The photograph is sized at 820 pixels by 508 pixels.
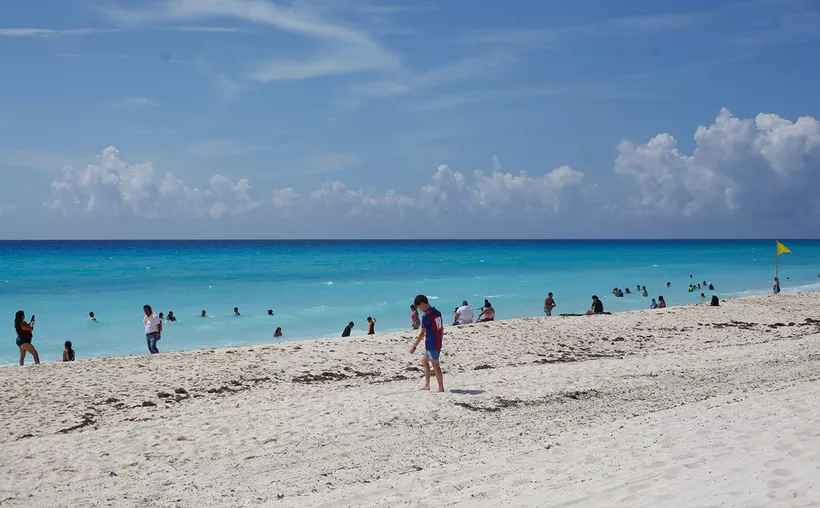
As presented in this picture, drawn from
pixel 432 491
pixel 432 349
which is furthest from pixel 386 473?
pixel 432 349

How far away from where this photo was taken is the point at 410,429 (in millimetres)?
9906

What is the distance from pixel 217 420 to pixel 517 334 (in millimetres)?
10907

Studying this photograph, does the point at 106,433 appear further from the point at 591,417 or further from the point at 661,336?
the point at 661,336

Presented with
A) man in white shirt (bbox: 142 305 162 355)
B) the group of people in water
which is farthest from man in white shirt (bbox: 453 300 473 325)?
man in white shirt (bbox: 142 305 162 355)

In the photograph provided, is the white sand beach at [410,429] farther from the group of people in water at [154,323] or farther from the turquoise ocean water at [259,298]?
the turquoise ocean water at [259,298]

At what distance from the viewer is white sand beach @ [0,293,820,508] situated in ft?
22.6

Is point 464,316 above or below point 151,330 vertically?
below

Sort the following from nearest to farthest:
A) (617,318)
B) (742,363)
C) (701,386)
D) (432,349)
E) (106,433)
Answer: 1. (106,433)
2. (432,349)
3. (701,386)
4. (742,363)
5. (617,318)

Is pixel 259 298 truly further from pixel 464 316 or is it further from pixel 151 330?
pixel 151 330

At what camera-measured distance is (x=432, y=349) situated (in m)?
11.4

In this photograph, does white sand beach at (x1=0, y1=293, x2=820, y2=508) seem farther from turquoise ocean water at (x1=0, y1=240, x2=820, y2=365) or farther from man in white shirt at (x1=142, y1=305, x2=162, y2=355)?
turquoise ocean water at (x1=0, y1=240, x2=820, y2=365)

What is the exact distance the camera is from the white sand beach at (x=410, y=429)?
22.6 ft

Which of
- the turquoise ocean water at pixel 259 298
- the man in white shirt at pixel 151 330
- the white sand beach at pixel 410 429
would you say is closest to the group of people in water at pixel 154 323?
the man in white shirt at pixel 151 330

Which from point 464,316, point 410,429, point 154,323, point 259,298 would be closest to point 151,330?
point 154,323
